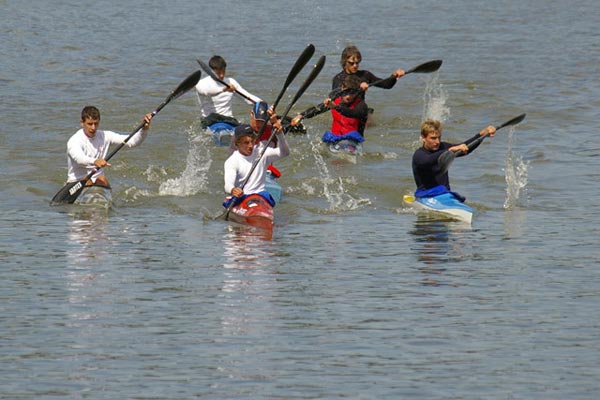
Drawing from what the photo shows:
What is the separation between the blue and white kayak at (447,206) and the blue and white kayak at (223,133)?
5.63m

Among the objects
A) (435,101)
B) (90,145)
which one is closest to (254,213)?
(90,145)

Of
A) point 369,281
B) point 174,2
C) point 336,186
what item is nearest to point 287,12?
point 174,2

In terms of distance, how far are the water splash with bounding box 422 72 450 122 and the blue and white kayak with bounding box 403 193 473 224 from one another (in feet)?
26.9

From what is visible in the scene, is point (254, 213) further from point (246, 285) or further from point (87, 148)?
point (246, 285)

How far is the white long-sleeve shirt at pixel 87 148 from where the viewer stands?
16.9 metres

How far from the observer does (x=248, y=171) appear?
1605 cm

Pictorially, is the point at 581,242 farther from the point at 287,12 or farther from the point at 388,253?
the point at 287,12

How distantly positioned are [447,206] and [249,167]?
2475 millimetres

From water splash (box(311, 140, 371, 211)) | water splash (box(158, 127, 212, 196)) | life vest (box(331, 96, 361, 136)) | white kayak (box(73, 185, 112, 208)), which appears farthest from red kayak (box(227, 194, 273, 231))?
life vest (box(331, 96, 361, 136))

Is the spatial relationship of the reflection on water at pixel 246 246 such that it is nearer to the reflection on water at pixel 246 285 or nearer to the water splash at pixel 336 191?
the reflection on water at pixel 246 285

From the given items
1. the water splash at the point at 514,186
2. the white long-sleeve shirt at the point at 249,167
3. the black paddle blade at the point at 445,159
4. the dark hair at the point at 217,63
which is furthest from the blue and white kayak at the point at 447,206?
the dark hair at the point at 217,63

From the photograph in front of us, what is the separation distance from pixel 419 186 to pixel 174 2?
86.3ft

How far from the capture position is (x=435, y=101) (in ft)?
85.5

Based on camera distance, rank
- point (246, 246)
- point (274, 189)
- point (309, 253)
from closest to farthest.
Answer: point (309, 253), point (246, 246), point (274, 189)
